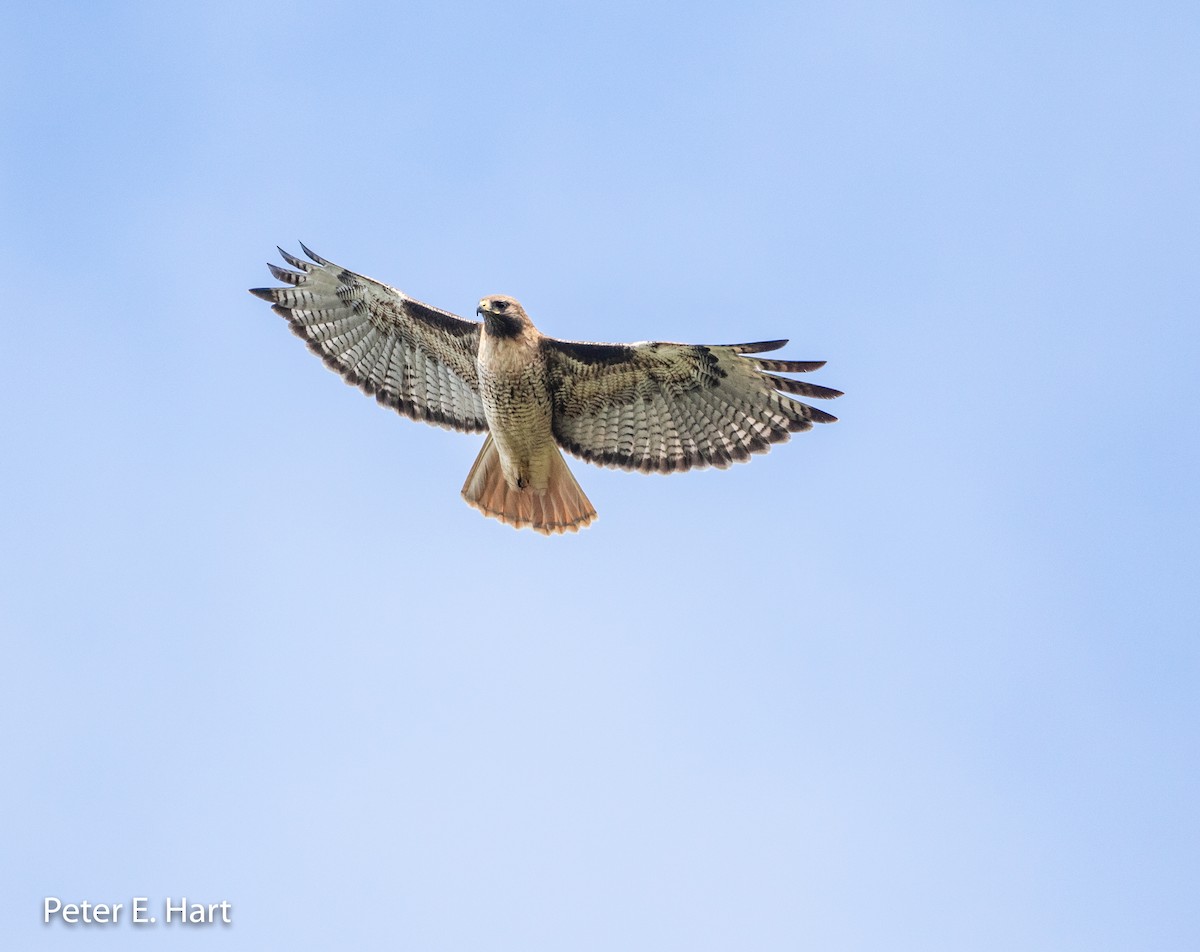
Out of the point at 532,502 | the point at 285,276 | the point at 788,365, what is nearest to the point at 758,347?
the point at 788,365

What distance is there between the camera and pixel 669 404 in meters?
10.9

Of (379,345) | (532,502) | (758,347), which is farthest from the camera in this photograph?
(379,345)

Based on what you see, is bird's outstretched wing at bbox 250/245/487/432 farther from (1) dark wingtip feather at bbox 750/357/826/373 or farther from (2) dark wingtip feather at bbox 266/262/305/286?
(1) dark wingtip feather at bbox 750/357/826/373

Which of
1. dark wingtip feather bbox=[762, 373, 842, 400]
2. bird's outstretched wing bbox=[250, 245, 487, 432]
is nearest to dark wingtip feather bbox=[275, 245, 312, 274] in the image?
bird's outstretched wing bbox=[250, 245, 487, 432]

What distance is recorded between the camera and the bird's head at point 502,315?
9930 millimetres

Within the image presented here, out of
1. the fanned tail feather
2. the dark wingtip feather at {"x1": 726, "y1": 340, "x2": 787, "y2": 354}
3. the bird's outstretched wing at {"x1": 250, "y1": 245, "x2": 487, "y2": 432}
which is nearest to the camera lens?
the dark wingtip feather at {"x1": 726, "y1": 340, "x2": 787, "y2": 354}

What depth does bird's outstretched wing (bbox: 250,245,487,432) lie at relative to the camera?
11219 millimetres

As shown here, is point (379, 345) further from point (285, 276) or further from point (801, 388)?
point (801, 388)

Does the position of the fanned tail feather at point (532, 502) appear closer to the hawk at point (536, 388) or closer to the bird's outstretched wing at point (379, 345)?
the hawk at point (536, 388)

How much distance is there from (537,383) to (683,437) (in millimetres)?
1399

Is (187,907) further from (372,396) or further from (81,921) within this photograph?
(372,396)

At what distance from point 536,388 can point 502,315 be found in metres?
0.74

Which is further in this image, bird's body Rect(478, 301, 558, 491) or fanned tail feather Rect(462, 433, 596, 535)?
fanned tail feather Rect(462, 433, 596, 535)

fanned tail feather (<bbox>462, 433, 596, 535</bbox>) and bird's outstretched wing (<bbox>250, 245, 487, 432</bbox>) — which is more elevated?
bird's outstretched wing (<bbox>250, 245, 487, 432</bbox>)
